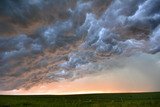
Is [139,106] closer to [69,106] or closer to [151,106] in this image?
[151,106]

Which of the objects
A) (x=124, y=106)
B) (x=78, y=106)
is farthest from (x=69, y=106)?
(x=124, y=106)

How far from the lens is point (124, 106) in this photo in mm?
31125

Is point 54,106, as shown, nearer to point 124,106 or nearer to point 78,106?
point 78,106

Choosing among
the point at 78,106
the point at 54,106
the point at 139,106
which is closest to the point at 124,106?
the point at 139,106

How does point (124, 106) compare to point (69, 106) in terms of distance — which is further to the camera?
point (69, 106)

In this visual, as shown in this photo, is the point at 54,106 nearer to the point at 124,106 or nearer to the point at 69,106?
the point at 69,106

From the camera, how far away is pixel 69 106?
33.2m

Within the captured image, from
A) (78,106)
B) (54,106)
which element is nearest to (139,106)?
(78,106)

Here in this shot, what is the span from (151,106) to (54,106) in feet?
36.5

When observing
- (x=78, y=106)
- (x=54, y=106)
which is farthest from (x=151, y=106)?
(x=54, y=106)

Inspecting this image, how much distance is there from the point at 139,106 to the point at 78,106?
24.7ft

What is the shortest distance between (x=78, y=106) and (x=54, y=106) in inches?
118

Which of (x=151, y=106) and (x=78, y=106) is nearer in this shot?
(x=151, y=106)

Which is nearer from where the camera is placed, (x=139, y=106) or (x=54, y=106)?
(x=139, y=106)
